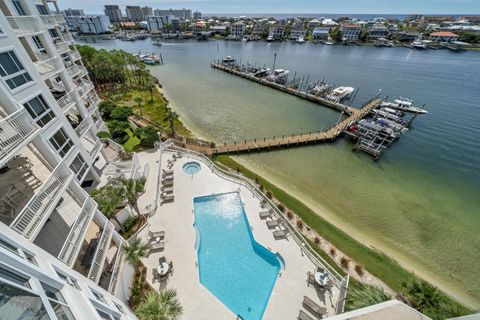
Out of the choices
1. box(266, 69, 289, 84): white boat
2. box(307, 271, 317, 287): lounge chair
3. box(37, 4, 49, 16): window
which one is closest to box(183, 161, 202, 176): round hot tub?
box(307, 271, 317, 287): lounge chair

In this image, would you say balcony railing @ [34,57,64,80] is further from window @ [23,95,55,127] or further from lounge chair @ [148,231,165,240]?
lounge chair @ [148,231,165,240]

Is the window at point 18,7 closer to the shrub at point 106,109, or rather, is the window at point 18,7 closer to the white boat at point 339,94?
the shrub at point 106,109

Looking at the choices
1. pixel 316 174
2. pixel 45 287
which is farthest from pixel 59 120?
pixel 316 174

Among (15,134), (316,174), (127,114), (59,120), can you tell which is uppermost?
(15,134)

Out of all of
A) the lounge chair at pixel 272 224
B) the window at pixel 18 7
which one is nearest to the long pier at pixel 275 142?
the lounge chair at pixel 272 224

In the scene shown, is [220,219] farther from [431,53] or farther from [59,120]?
[431,53]

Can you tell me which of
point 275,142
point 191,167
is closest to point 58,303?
point 191,167
